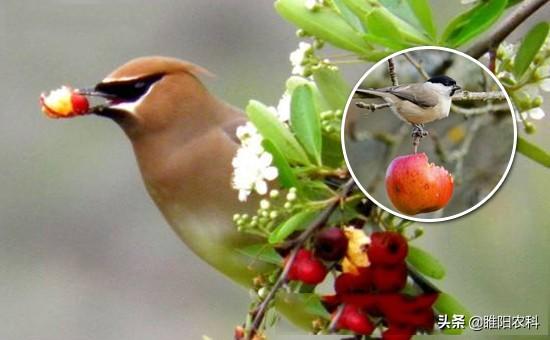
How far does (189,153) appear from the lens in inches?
46.8

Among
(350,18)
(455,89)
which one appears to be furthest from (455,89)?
(350,18)

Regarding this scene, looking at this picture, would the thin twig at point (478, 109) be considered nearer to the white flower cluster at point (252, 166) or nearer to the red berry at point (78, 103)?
the white flower cluster at point (252, 166)

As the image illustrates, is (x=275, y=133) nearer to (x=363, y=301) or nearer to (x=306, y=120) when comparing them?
(x=306, y=120)

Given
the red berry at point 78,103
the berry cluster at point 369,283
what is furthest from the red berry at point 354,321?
the red berry at point 78,103

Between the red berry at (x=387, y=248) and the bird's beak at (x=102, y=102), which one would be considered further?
the bird's beak at (x=102, y=102)

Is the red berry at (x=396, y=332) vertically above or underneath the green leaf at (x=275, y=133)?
underneath

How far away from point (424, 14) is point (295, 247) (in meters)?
0.23

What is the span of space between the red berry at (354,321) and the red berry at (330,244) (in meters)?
0.05

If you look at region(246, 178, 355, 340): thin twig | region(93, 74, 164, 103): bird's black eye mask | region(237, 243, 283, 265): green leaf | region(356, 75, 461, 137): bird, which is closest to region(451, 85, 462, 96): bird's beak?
region(356, 75, 461, 137): bird

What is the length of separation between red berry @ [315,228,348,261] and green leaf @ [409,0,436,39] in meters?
0.19

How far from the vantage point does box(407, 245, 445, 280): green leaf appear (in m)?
1.02

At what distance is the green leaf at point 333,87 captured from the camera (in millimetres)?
1032

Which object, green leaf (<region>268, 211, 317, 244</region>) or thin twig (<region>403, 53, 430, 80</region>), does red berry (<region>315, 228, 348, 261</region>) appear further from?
thin twig (<region>403, 53, 430, 80</region>)

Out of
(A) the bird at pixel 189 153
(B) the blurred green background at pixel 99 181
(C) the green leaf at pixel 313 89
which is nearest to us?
(C) the green leaf at pixel 313 89
